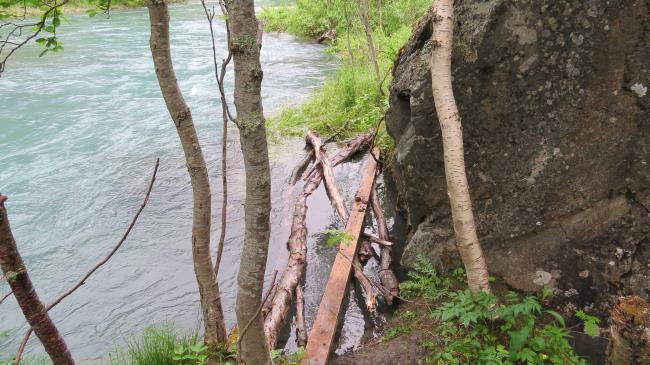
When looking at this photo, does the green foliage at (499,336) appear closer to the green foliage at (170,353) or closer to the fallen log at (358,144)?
the green foliage at (170,353)

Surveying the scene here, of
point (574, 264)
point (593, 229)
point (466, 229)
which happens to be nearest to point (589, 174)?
point (593, 229)

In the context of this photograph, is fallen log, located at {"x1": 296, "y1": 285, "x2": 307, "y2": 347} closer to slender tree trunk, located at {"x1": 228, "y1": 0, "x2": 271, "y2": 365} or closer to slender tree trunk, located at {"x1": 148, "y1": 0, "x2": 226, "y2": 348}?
slender tree trunk, located at {"x1": 148, "y1": 0, "x2": 226, "y2": 348}

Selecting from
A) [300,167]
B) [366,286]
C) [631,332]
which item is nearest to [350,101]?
[300,167]

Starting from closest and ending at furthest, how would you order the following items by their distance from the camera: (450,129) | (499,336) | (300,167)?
(450,129), (499,336), (300,167)

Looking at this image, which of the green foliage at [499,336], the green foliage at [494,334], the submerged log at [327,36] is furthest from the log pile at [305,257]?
the submerged log at [327,36]

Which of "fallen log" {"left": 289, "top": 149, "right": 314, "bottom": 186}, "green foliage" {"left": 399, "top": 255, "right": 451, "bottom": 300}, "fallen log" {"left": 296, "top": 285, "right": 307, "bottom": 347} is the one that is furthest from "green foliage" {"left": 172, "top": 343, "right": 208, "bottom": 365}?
"fallen log" {"left": 289, "top": 149, "right": 314, "bottom": 186}

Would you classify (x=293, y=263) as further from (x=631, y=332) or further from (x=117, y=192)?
(x=117, y=192)

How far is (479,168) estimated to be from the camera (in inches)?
159

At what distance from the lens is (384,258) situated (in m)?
5.09

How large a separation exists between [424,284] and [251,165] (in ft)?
8.37

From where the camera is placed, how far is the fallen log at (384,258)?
178 inches

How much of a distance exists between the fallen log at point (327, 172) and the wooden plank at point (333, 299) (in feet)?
1.25

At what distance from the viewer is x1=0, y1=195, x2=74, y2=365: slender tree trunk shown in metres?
1.26

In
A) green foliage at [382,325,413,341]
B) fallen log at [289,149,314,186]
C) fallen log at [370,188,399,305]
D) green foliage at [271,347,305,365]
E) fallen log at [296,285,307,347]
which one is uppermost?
fallen log at [289,149,314,186]
